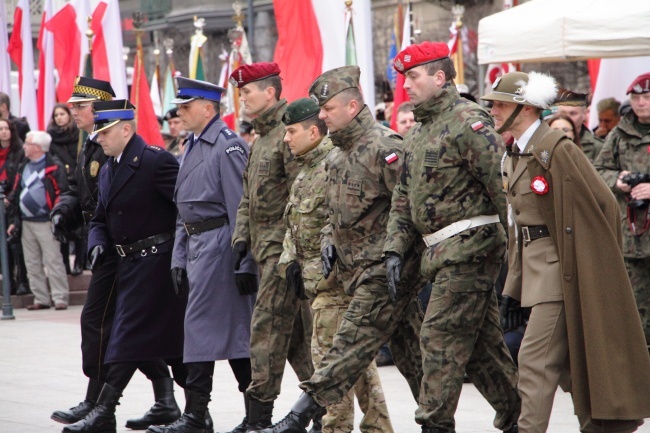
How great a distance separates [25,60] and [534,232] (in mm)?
14634

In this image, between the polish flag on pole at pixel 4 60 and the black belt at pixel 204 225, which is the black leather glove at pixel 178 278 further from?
the polish flag on pole at pixel 4 60

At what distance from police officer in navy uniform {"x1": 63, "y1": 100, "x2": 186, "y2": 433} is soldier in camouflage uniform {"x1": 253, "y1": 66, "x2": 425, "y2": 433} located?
4.27 feet

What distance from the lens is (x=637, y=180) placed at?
9328 mm

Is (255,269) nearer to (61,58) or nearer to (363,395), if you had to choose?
(363,395)

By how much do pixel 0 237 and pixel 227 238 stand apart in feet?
24.1

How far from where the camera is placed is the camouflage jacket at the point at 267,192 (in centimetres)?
764

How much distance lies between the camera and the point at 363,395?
22.9 feet

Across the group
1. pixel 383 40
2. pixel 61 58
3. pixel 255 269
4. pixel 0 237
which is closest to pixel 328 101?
pixel 255 269

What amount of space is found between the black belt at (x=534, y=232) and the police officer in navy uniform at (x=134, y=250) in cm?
262

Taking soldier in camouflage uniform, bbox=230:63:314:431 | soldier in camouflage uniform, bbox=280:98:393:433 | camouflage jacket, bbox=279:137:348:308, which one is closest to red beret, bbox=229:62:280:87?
soldier in camouflage uniform, bbox=230:63:314:431

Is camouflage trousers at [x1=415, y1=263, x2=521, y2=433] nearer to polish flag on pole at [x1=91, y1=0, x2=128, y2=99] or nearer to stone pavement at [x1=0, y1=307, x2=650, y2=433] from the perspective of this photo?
stone pavement at [x1=0, y1=307, x2=650, y2=433]

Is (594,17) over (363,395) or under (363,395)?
over

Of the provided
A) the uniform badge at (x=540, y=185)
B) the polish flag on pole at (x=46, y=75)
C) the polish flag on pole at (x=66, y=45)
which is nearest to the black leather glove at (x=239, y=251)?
the uniform badge at (x=540, y=185)

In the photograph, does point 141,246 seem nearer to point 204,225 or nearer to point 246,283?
point 204,225
